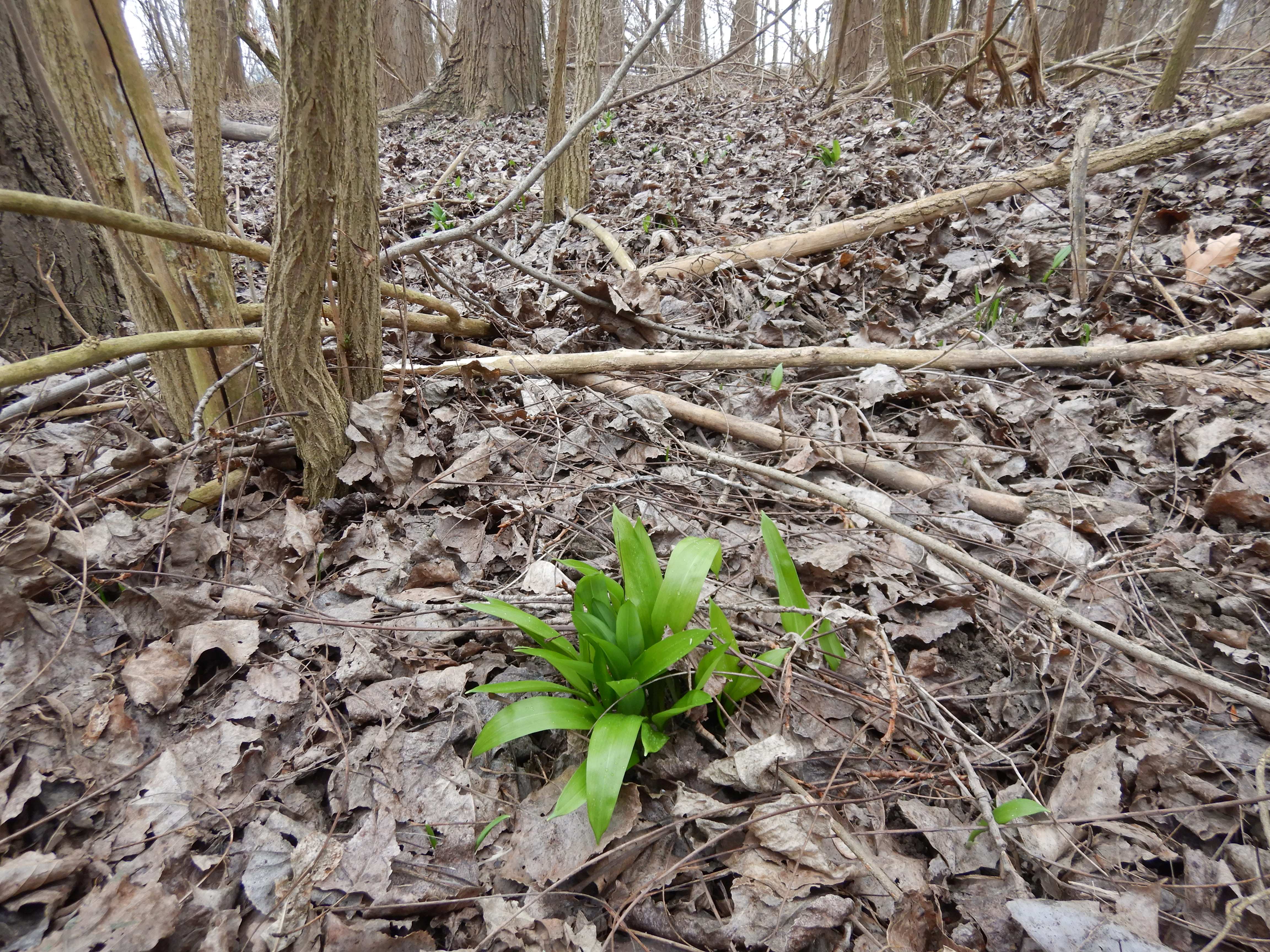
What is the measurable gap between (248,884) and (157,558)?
43.9 inches

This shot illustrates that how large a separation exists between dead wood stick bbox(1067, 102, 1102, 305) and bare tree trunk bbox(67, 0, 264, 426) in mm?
4127

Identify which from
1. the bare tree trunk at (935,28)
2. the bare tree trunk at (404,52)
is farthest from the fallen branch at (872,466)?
the bare tree trunk at (404,52)

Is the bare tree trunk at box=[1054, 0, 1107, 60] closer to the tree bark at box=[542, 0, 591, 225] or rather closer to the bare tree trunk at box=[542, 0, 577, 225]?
the tree bark at box=[542, 0, 591, 225]

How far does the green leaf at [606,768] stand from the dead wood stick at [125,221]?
1.73 m

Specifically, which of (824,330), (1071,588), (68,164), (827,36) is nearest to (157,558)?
(68,164)

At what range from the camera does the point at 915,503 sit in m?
2.17

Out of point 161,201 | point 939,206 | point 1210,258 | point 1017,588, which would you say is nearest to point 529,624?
point 1017,588

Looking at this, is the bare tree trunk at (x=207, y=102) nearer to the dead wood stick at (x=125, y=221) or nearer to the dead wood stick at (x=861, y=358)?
the dead wood stick at (x=125, y=221)

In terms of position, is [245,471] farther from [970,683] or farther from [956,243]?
[956,243]

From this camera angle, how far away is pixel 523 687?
141 cm

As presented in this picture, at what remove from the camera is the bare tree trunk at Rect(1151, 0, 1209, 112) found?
184 inches

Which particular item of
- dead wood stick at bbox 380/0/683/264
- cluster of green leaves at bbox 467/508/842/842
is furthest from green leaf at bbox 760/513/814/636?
dead wood stick at bbox 380/0/683/264

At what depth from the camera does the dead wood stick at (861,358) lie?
265 centimetres

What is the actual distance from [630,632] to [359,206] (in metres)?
1.73
